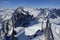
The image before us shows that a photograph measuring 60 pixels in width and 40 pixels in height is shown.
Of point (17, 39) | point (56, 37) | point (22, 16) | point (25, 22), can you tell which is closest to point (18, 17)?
point (22, 16)

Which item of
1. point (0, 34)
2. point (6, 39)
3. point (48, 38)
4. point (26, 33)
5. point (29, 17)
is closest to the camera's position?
point (48, 38)

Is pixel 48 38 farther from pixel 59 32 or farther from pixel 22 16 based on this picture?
pixel 22 16

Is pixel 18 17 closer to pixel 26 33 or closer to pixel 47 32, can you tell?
pixel 26 33

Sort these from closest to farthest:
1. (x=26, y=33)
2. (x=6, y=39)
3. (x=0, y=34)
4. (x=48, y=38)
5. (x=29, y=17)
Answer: (x=48, y=38), (x=26, y=33), (x=6, y=39), (x=29, y=17), (x=0, y=34)

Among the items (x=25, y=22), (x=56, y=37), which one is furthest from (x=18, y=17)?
(x=56, y=37)

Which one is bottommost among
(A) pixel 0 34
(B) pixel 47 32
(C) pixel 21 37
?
(A) pixel 0 34

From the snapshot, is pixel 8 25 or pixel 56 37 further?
pixel 8 25

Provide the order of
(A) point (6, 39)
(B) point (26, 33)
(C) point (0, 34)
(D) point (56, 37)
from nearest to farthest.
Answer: (D) point (56, 37)
(B) point (26, 33)
(A) point (6, 39)
(C) point (0, 34)

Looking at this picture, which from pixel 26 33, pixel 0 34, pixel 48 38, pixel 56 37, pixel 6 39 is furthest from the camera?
pixel 0 34

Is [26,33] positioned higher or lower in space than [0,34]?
higher
